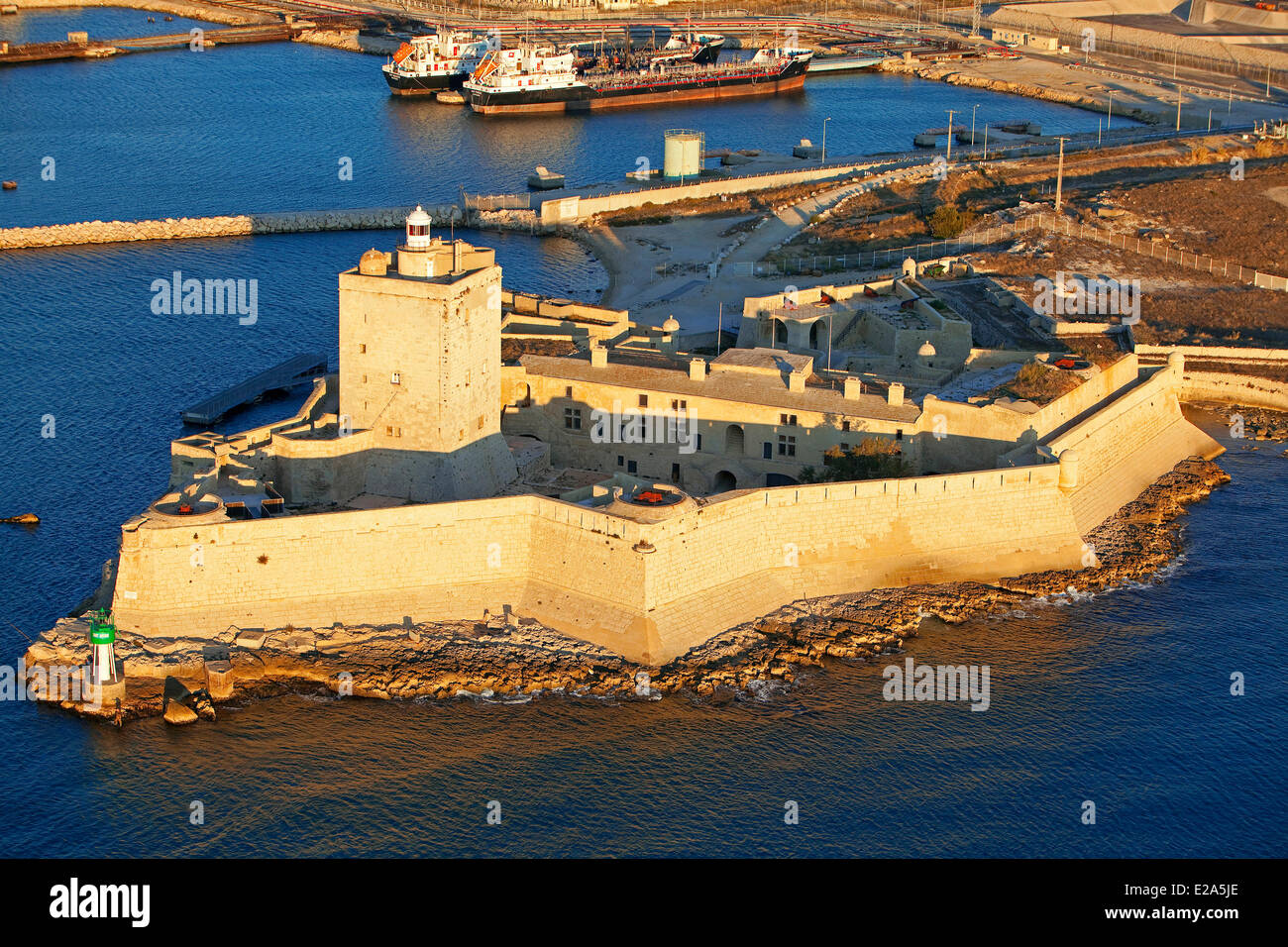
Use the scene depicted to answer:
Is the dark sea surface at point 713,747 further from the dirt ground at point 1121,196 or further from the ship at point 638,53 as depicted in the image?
the ship at point 638,53

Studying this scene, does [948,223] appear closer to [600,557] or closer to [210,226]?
[210,226]

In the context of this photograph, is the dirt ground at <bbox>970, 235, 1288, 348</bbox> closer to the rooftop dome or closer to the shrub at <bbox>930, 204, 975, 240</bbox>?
the shrub at <bbox>930, 204, 975, 240</bbox>

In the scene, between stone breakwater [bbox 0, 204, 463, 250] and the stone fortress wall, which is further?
stone breakwater [bbox 0, 204, 463, 250]

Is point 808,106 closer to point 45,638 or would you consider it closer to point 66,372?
point 66,372

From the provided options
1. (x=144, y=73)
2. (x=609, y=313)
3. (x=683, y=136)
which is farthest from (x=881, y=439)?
(x=144, y=73)

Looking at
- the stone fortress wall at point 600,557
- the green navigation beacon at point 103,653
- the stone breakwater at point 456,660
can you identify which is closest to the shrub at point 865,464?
the stone fortress wall at point 600,557

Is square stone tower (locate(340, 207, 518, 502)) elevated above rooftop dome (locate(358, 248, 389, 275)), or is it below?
below

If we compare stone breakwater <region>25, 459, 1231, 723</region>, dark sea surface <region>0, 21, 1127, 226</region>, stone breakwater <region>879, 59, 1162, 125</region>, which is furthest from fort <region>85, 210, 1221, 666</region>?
stone breakwater <region>879, 59, 1162, 125</region>
